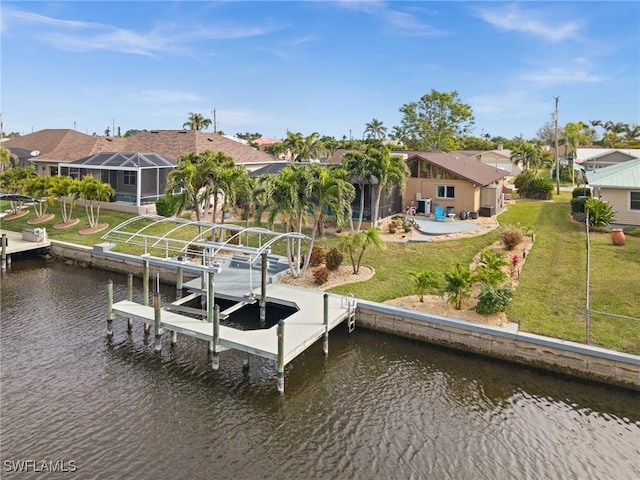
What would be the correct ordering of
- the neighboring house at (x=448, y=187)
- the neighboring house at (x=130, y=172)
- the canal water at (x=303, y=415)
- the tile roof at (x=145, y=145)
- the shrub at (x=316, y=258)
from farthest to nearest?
the tile roof at (x=145, y=145) < the neighboring house at (x=130, y=172) < the neighboring house at (x=448, y=187) < the shrub at (x=316, y=258) < the canal water at (x=303, y=415)

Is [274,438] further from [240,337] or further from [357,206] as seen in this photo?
[357,206]

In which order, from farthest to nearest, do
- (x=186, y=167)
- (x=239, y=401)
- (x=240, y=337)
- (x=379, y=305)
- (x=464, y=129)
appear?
(x=464, y=129), (x=186, y=167), (x=379, y=305), (x=240, y=337), (x=239, y=401)

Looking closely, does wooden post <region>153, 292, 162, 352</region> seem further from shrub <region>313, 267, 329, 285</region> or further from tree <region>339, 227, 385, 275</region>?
tree <region>339, 227, 385, 275</region>

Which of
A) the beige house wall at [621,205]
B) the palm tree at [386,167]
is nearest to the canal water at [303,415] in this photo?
the palm tree at [386,167]

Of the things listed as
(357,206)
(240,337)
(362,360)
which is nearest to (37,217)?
(357,206)

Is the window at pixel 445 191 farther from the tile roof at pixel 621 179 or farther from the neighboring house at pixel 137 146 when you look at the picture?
the neighboring house at pixel 137 146

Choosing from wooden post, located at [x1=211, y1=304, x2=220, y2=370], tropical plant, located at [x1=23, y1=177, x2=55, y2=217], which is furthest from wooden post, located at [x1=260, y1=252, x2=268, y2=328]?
tropical plant, located at [x1=23, y1=177, x2=55, y2=217]

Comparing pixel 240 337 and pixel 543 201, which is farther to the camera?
pixel 543 201
